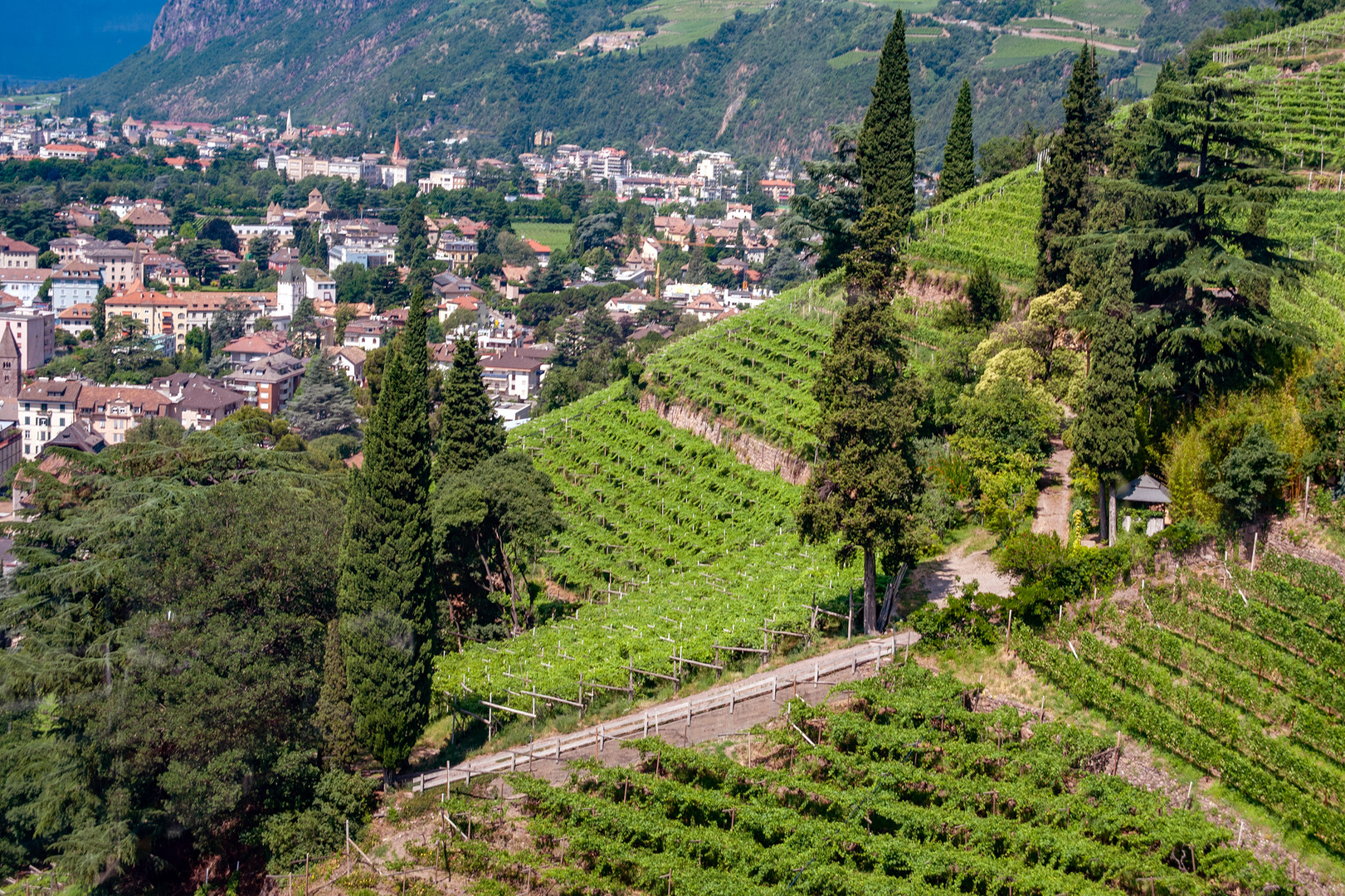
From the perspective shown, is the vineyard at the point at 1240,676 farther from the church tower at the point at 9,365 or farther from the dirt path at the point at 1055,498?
the church tower at the point at 9,365

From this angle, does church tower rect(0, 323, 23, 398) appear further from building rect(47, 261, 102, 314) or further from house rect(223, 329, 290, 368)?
building rect(47, 261, 102, 314)

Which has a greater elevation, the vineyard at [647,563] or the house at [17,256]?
the vineyard at [647,563]

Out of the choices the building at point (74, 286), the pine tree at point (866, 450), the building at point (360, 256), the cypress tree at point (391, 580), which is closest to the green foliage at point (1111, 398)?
the pine tree at point (866, 450)

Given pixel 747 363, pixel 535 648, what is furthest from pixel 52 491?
pixel 747 363

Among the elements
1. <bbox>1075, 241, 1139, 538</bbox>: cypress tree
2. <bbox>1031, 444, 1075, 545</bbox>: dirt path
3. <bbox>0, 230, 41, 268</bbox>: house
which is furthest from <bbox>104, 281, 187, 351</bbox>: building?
<bbox>1075, 241, 1139, 538</bbox>: cypress tree

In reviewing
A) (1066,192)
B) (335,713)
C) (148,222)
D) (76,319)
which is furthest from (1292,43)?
(148,222)
